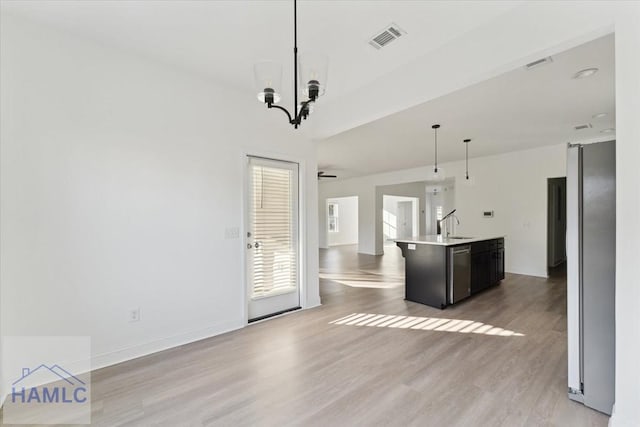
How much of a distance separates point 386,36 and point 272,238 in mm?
2571

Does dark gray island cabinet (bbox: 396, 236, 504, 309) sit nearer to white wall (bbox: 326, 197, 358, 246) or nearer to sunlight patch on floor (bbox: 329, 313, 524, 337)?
sunlight patch on floor (bbox: 329, 313, 524, 337)

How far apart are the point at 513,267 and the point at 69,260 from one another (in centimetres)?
754

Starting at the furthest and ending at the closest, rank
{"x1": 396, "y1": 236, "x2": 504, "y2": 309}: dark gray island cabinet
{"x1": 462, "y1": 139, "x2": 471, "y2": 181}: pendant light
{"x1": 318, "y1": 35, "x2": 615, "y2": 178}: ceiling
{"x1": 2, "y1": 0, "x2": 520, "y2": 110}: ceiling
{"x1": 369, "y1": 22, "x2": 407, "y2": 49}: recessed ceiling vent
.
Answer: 1. {"x1": 462, "y1": 139, "x2": 471, "y2": 181}: pendant light
2. {"x1": 396, "y1": 236, "x2": 504, "y2": 309}: dark gray island cabinet
3. {"x1": 318, "y1": 35, "x2": 615, "y2": 178}: ceiling
4. {"x1": 369, "y1": 22, "x2": 407, "y2": 49}: recessed ceiling vent
5. {"x1": 2, "y1": 0, "x2": 520, "y2": 110}: ceiling

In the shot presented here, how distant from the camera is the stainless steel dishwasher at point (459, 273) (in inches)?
159

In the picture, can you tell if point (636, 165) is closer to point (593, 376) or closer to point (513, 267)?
point (593, 376)

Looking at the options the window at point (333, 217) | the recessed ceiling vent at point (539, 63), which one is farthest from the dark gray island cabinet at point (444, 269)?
the window at point (333, 217)

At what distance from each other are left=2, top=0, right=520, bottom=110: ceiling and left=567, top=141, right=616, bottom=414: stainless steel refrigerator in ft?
4.21

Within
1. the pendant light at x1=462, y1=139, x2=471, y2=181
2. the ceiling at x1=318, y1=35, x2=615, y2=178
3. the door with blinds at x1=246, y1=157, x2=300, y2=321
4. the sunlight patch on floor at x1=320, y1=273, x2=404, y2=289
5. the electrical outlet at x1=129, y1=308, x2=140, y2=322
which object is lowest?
the sunlight patch on floor at x1=320, y1=273, x2=404, y2=289

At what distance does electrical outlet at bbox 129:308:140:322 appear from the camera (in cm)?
270

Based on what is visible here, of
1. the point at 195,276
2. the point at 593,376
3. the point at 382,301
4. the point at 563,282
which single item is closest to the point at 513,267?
the point at 563,282

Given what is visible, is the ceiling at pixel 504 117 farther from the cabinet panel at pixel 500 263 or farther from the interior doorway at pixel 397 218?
the interior doorway at pixel 397 218

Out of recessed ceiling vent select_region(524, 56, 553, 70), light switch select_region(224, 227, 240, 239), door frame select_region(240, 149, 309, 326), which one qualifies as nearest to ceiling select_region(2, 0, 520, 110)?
recessed ceiling vent select_region(524, 56, 553, 70)

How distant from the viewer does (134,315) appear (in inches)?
107

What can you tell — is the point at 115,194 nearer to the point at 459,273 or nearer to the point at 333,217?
the point at 459,273
